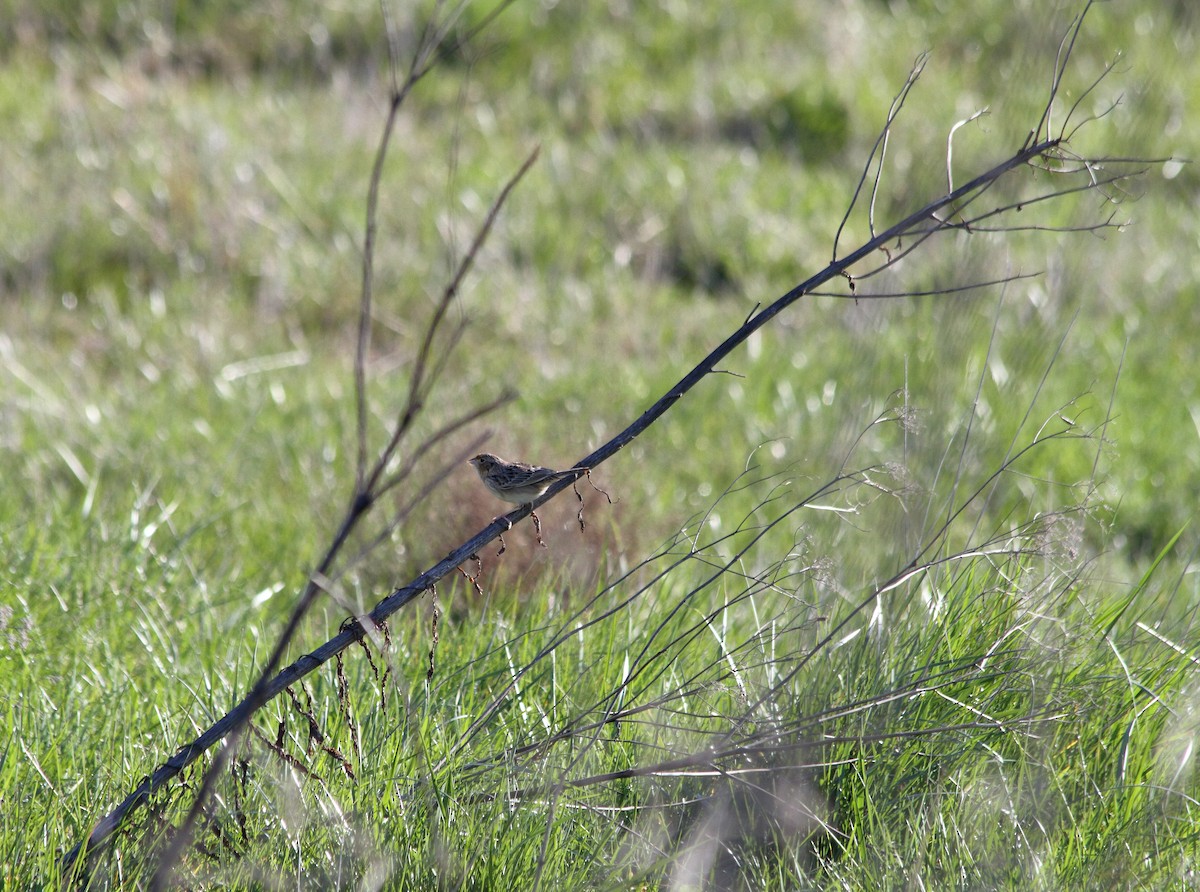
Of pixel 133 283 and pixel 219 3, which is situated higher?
pixel 219 3

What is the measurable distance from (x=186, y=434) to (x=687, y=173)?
13.7 ft

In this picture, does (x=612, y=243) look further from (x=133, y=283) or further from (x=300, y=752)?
(x=300, y=752)

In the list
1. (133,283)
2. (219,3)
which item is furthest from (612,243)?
(219,3)

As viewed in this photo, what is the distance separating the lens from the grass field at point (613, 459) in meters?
2.38

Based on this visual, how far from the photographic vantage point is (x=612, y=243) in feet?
24.9

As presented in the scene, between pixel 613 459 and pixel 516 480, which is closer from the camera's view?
pixel 516 480

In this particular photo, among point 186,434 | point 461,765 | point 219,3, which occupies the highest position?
point 219,3

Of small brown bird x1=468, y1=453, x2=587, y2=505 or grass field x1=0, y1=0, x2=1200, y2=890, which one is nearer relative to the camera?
grass field x1=0, y1=0, x2=1200, y2=890

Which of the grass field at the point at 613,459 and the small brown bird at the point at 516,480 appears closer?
the grass field at the point at 613,459

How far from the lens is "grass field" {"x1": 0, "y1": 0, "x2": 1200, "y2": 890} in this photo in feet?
7.81

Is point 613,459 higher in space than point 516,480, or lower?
lower

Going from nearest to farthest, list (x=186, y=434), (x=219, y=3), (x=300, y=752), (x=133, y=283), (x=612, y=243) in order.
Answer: (x=300, y=752), (x=186, y=434), (x=133, y=283), (x=612, y=243), (x=219, y=3)

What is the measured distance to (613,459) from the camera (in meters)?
4.87

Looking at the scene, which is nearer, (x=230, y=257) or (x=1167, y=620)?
(x=1167, y=620)
